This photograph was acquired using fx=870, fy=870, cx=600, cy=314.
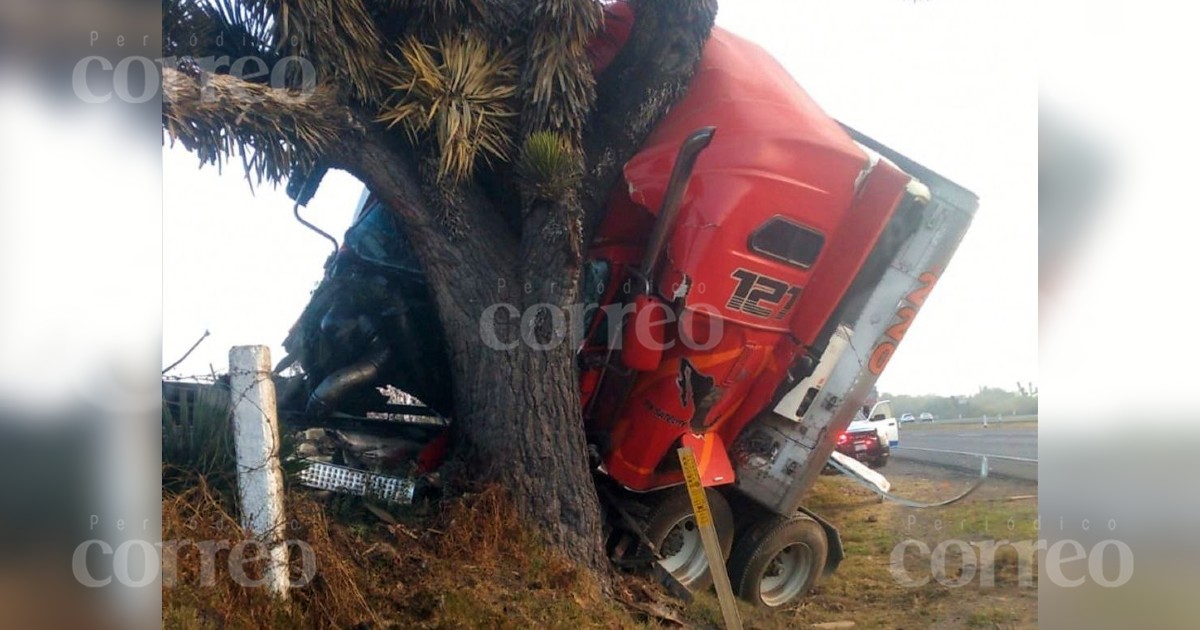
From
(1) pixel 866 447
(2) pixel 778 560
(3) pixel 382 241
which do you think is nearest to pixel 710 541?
(2) pixel 778 560

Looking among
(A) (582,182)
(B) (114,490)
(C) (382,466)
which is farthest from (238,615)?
(A) (582,182)

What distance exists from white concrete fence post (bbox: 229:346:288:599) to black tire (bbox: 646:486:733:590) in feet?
6.82

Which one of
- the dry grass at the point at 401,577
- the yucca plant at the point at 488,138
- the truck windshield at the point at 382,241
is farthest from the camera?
the truck windshield at the point at 382,241

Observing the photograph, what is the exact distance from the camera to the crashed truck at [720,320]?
15.3 feet

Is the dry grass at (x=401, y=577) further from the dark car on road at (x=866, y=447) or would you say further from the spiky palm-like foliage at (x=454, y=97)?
the spiky palm-like foliage at (x=454, y=97)

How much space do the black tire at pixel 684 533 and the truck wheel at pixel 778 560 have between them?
0.43 feet

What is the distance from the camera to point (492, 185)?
17.3 feet

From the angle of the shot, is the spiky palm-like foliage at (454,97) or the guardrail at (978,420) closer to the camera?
the guardrail at (978,420)

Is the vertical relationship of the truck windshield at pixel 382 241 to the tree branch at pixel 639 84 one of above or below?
below

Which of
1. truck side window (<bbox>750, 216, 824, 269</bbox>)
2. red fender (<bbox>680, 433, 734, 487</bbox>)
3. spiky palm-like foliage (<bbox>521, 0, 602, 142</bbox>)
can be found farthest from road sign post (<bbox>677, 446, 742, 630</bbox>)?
spiky palm-like foliage (<bbox>521, 0, 602, 142</bbox>)

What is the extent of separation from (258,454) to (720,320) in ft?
8.09

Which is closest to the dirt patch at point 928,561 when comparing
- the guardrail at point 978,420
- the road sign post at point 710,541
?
the guardrail at point 978,420

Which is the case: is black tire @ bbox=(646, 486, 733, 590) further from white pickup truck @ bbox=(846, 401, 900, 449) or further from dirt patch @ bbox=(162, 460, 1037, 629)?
white pickup truck @ bbox=(846, 401, 900, 449)

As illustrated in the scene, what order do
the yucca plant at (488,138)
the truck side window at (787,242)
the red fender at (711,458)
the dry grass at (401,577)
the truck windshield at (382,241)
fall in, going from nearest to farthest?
the dry grass at (401,577) < the yucca plant at (488,138) < the truck side window at (787,242) < the red fender at (711,458) < the truck windshield at (382,241)
